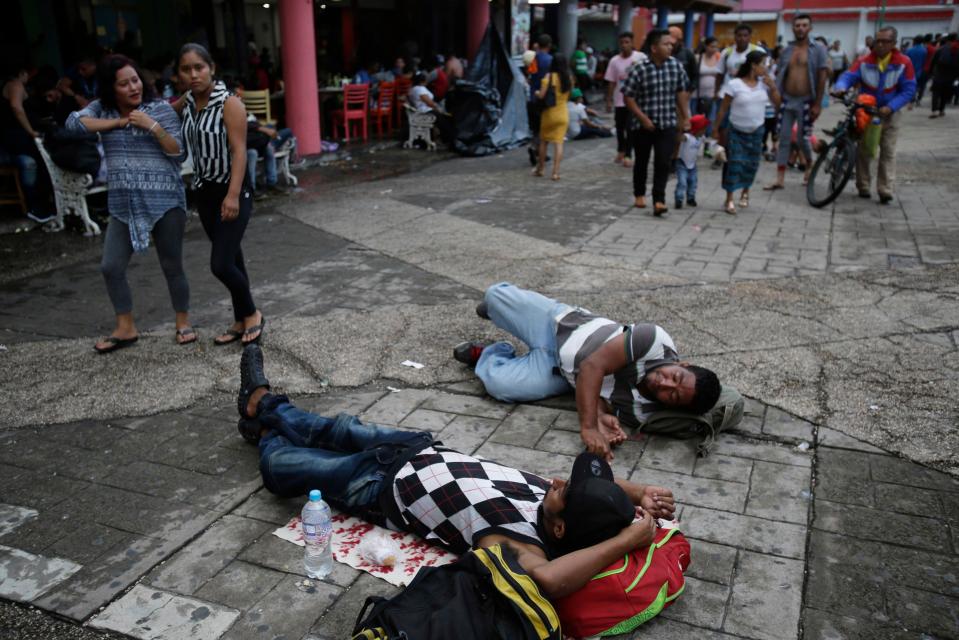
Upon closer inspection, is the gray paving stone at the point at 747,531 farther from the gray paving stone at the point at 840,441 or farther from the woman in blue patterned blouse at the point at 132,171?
the woman in blue patterned blouse at the point at 132,171

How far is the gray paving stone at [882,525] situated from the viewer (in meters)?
3.04

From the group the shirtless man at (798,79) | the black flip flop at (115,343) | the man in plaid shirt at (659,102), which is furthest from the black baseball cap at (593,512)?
the shirtless man at (798,79)

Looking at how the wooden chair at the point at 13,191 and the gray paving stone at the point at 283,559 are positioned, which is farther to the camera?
the wooden chair at the point at 13,191

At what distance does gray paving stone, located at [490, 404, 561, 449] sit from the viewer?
3.84 metres

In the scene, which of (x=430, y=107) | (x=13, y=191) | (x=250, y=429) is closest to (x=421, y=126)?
(x=430, y=107)

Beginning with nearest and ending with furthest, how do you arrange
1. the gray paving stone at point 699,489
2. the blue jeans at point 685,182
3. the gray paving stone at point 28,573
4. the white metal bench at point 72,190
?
1. the gray paving stone at point 28,573
2. the gray paving stone at point 699,489
3. the white metal bench at point 72,190
4. the blue jeans at point 685,182

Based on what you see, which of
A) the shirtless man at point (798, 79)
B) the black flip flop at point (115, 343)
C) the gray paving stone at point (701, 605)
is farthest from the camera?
the shirtless man at point (798, 79)

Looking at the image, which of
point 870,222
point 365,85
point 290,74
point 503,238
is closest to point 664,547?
point 503,238

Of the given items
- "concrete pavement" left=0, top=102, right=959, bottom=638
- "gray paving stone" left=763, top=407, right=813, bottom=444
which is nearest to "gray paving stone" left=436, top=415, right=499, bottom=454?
"concrete pavement" left=0, top=102, right=959, bottom=638

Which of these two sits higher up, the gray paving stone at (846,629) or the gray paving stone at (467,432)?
the gray paving stone at (467,432)

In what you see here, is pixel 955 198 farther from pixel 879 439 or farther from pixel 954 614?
pixel 954 614

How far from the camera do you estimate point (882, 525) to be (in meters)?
3.13

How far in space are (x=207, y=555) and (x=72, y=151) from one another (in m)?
5.97

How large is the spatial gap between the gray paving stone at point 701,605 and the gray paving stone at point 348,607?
0.95 meters
